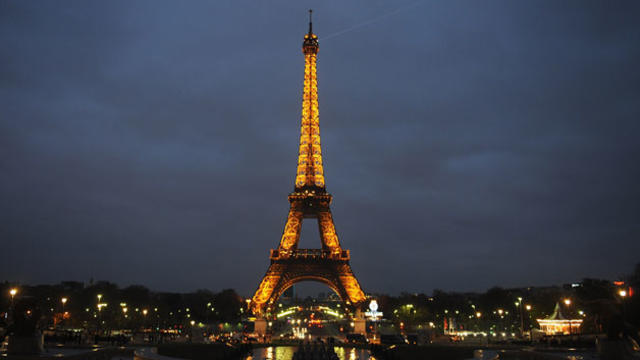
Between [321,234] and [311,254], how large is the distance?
3.98 m

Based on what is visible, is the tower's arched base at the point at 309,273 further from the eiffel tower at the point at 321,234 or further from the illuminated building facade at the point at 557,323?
the illuminated building facade at the point at 557,323

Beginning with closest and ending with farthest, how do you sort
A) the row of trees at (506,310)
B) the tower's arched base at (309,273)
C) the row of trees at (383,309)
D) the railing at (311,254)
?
the row of trees at (506,310), the row of trees at (383,309), the tower's arched base at (309,273), the railing at (311,254)

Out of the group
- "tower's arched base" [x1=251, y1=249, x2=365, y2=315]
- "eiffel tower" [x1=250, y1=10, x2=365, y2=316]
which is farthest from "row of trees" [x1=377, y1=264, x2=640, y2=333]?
"eiffel tower" [x1=250, y1=10, x2=365, y2=316]

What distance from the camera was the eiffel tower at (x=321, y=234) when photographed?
294 ft

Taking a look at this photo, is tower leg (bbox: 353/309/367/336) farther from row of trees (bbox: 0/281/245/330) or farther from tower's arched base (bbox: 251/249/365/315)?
row of trees (bbox: 0/281/245/330)

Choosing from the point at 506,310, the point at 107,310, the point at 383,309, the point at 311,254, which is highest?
the point at 311,254

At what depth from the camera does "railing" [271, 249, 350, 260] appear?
294 feet

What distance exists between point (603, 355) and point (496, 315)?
281ft

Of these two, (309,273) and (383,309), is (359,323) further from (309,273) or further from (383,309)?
(383,309)

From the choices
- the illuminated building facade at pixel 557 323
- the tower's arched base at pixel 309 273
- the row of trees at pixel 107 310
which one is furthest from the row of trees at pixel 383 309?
the tower's arched base at pixel 309 273

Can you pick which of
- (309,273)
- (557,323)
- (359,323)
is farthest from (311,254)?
(557,323)

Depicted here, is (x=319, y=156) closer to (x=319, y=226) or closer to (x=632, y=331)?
(x=319, y=226)

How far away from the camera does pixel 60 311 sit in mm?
86750

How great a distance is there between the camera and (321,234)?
92938 millimetres
